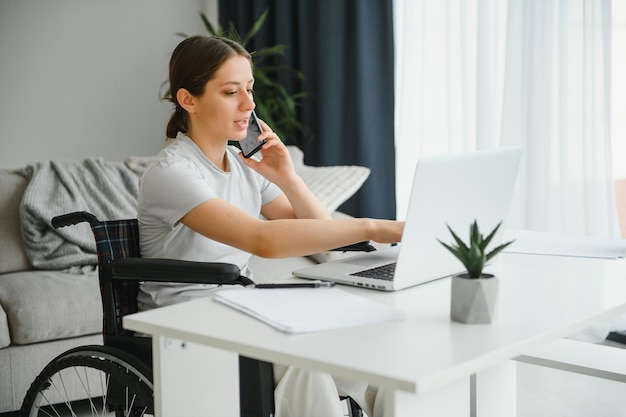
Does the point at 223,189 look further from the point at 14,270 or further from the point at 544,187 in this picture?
the point at 544,187

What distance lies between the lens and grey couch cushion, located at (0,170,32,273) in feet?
9.72

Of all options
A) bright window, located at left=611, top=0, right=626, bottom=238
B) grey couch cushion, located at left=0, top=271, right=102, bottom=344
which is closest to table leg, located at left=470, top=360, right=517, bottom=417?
grey couch cushion, located at left=0, top=271, right=102, bottom=344

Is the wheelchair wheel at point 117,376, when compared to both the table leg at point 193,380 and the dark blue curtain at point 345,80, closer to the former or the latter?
the table leg at point 193,380

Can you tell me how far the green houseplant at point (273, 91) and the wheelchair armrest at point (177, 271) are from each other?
258cm

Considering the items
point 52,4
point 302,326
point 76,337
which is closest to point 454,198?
point 302,326

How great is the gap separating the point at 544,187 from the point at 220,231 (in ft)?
6.99

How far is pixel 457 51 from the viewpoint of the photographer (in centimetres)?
378

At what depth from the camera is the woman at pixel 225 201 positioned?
1.62m

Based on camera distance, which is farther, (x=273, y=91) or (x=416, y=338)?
(x=273, y=91)

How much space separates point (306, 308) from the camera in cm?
130

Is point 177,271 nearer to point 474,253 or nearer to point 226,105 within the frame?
point 226,105

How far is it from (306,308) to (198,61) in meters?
0.79

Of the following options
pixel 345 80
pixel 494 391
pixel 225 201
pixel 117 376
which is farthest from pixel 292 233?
pixel 345 80

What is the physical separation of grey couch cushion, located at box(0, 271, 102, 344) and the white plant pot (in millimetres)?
1670
